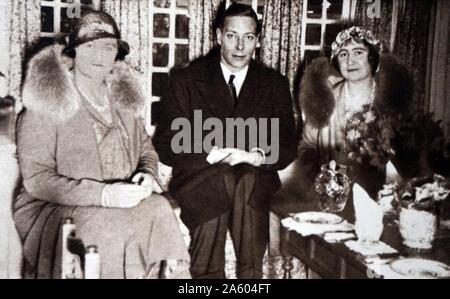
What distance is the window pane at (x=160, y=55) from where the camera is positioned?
234 centimetres

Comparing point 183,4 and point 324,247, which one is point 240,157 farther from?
point 183,4

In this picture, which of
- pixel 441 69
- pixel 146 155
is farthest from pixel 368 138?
pixel 146 155

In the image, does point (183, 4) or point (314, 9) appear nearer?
point (183, 4)

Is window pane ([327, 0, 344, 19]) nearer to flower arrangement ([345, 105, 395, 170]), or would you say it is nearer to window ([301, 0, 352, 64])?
window ([301, 0, 352, 64])

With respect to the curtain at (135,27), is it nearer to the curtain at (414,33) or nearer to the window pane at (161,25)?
the window pane at (161,25)

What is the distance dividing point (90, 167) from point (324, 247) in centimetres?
103

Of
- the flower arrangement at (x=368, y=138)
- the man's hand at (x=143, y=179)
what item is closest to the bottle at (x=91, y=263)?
the man's hand at (x=143, y=179)

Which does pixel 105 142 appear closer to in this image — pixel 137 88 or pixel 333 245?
pixel 137 88

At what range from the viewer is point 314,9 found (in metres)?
2.48

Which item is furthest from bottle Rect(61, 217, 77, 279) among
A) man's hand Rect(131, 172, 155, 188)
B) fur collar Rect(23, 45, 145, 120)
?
fur collar Rect(23, 45, 145, 120)

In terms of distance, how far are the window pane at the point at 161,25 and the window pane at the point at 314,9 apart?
686 millimetres

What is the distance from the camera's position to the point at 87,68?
222 cm
